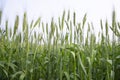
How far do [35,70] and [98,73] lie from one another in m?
0.59

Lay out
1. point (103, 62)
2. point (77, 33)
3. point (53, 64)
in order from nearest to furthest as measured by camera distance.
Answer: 1. point (77, 33)
2. point (53, 64)
3. point (103, 62)

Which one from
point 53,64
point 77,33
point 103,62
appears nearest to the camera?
point 77,33

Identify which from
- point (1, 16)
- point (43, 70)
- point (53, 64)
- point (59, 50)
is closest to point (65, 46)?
point (59, 50)

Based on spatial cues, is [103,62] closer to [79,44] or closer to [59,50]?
[79,44]

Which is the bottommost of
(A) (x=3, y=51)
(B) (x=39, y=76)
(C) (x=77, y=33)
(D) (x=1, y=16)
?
(B) (x=39, y=76)

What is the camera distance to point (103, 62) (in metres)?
2.09

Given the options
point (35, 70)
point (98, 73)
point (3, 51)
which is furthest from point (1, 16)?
point (98, 73)

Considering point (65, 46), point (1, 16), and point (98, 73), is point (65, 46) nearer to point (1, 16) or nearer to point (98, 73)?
point (98, 73)

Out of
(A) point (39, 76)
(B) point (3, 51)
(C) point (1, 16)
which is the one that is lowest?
(A) point (39, 76)

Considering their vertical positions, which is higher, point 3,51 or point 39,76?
point 3,51

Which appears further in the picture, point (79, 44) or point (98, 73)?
point (98, 73)

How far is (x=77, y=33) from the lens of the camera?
1.81 meters

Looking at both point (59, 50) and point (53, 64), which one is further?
point (53, 64)

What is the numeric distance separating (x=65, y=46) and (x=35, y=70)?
0.38m
